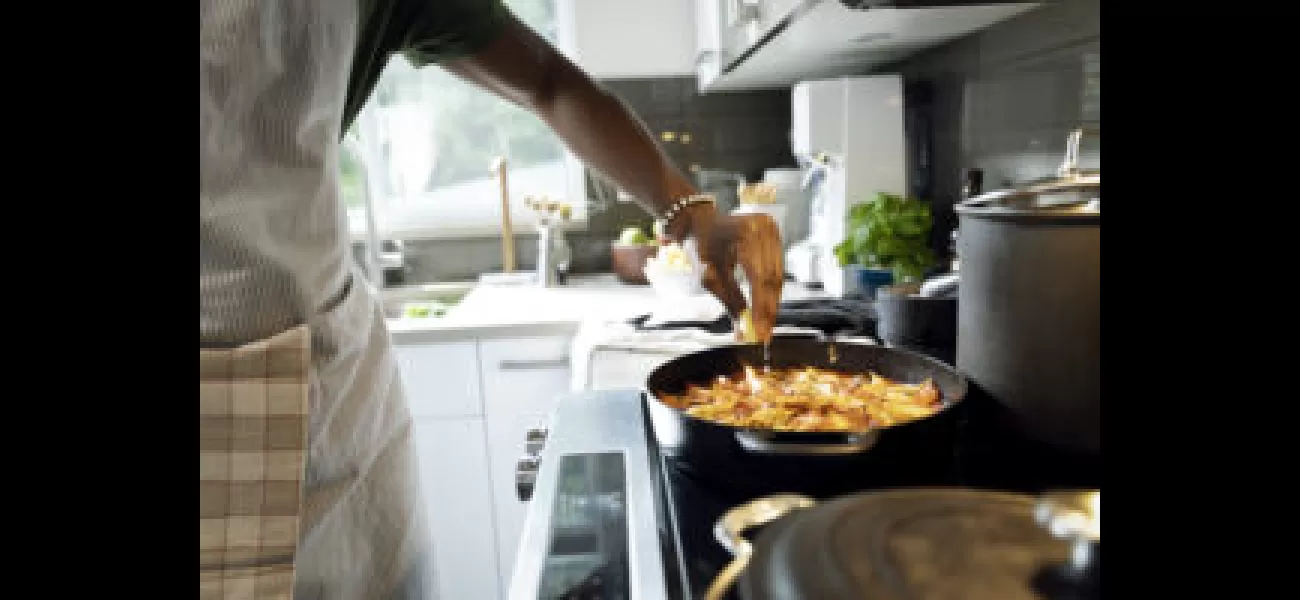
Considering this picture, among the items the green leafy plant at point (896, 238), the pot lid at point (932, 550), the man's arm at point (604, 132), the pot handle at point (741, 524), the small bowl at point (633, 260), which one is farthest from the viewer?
the small bowl at point (633, 260)

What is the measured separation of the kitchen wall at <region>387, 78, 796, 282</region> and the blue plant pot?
41.8 inches

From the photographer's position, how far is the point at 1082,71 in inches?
43.6

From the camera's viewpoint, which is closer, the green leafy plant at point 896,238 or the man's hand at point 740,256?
the man's hand at point 740,256

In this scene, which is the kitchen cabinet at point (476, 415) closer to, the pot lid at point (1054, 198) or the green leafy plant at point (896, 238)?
the green leafy plant at point (896, 238)

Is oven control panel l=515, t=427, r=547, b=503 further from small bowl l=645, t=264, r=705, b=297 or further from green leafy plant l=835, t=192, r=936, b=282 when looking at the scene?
small bowl l=645, t=264, r=705, b=297

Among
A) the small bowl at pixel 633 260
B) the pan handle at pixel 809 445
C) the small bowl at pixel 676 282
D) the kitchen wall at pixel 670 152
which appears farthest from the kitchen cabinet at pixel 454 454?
the pan handle at pixel 809 445

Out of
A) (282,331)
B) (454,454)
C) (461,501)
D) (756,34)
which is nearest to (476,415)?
(454,454)

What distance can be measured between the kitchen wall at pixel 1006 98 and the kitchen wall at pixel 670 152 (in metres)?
0.64

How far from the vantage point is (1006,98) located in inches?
55.4

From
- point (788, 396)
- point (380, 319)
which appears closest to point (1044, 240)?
point (788, 396)

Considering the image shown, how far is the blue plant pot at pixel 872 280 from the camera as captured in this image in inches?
63.3

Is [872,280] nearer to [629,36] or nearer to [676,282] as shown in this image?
[676,282]
